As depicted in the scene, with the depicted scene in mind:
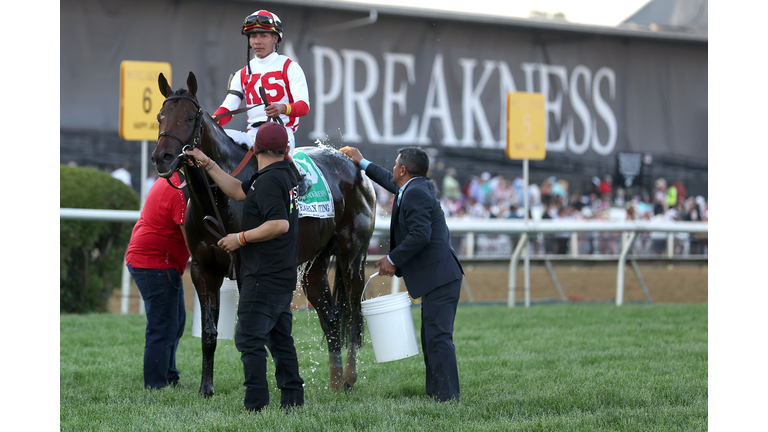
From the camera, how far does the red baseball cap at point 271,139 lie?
12.8 ft

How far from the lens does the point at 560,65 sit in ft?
71.2

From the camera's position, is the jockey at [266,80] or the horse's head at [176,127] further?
the jockey at [266,80]

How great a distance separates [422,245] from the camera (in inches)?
171

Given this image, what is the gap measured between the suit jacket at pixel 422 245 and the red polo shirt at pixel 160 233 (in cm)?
142

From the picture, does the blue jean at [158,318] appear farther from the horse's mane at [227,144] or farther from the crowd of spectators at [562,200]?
the crowd of spectators at [562,200]

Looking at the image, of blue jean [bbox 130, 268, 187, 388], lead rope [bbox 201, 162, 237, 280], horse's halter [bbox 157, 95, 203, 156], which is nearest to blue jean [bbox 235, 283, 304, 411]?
lead rope [bbox 201, 162, 237, 280]

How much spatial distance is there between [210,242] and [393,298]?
113cm

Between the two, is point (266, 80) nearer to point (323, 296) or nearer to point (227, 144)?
point (227, 144)

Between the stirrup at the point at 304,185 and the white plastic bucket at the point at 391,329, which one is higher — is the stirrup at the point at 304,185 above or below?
above

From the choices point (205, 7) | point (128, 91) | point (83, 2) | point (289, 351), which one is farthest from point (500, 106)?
point (289, 351)

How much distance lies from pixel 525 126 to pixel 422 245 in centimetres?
612

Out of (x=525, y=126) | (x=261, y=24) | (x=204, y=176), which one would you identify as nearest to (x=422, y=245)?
(x=204, y=176)

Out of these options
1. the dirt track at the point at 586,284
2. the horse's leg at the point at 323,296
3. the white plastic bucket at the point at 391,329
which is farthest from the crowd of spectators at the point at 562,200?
the white plastic bucket at the point at 391,329

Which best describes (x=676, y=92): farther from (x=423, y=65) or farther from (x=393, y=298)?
(x=393, y=298)
